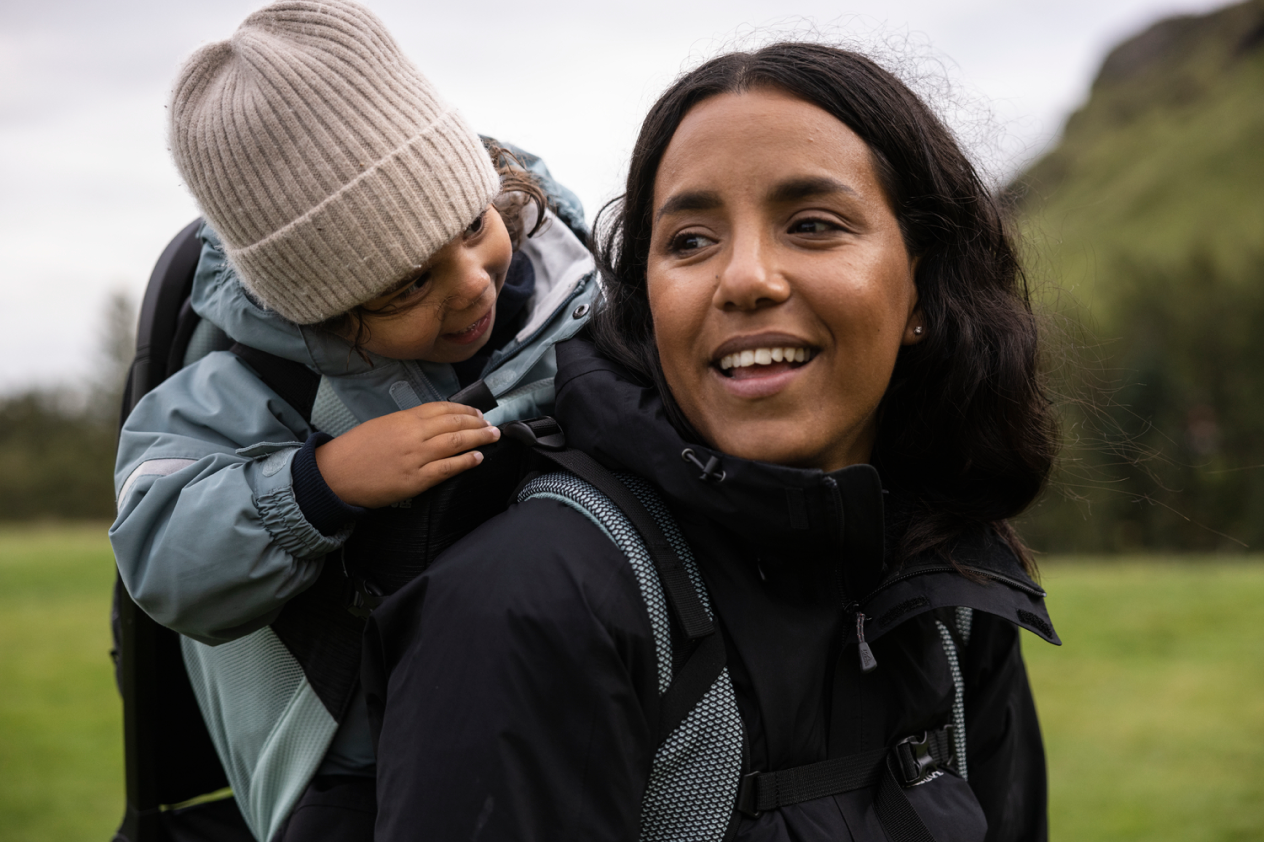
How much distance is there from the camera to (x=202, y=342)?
7.54 feet

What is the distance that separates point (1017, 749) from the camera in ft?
7.95

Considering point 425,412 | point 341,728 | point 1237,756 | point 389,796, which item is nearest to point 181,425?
point 425,412

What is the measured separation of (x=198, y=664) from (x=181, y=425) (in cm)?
59

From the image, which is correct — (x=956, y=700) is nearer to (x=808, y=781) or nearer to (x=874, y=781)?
(x=874, y=781)

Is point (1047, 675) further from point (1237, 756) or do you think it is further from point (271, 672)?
point (271, 672)

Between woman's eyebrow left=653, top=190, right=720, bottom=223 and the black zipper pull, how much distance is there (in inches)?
31.9

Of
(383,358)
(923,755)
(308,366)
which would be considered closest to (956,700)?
(923,755)

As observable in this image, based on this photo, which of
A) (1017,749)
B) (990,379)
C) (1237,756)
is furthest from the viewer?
(1237,756)

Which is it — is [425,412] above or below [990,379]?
above

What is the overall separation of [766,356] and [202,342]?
51.3 inches

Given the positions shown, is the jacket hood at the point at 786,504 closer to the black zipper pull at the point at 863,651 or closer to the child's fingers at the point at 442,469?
the black zipper pull at the point at 863,651

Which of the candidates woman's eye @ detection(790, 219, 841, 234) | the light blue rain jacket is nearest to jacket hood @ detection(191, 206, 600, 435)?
the light blue rain jacket

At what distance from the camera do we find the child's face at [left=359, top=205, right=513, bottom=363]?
7.41 feet

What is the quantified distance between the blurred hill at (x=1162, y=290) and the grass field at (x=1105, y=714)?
1.46 m
